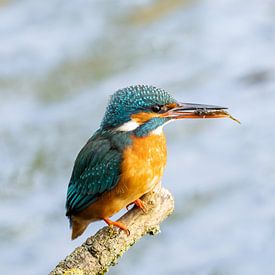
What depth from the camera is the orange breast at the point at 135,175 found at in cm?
365

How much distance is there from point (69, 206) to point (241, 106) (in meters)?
4.50

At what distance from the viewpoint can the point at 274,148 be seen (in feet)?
25.0

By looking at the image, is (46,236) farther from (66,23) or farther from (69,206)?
(66,23)

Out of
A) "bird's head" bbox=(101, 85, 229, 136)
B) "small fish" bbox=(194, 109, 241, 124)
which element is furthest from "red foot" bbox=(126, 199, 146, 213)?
"small fish" bbox=(194, 109, 241, 124)

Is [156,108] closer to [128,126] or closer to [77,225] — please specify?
[128,126]

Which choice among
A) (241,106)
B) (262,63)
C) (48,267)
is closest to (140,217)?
(48,267)

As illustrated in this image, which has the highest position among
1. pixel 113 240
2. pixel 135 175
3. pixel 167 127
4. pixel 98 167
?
pixel 167 127

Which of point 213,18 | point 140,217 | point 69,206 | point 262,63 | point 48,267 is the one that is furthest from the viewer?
point 213,18

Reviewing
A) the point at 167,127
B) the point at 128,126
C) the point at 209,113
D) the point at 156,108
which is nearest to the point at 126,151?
the point at 128,126

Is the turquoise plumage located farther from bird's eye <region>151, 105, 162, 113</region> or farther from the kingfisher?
bird's eye <region>151, 105, 162, 113</region>

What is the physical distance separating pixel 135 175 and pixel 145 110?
0.79 ft

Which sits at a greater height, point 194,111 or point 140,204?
point 194,111

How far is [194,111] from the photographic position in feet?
12.1

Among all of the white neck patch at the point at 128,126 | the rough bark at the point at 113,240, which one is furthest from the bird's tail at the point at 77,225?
the white neck patch at the point at 128,126
